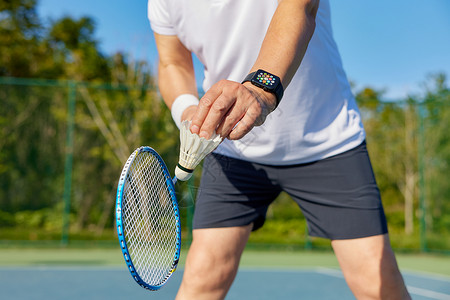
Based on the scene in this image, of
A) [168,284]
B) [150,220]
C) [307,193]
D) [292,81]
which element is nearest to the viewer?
[150,220]

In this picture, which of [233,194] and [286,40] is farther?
[233,194]

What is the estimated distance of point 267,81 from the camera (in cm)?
131

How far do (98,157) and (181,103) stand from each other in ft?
24.6

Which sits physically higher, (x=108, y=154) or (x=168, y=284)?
(x=168, y=284)

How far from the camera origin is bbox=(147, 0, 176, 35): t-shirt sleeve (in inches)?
83.9

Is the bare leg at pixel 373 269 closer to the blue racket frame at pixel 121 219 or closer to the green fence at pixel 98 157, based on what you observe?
the blue racket frame at pixel 121 219

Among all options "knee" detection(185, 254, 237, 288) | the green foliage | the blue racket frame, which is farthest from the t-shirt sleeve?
the green foliage

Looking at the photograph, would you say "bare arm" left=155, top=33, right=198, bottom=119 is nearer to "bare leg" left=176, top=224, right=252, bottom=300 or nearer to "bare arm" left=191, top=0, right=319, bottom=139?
"bare leg" left=176, top=224, right=252, bottom=300

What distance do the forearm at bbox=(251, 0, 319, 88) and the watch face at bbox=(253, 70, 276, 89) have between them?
0.06 feet

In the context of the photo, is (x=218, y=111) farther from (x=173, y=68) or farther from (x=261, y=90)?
(x=173, y=68)

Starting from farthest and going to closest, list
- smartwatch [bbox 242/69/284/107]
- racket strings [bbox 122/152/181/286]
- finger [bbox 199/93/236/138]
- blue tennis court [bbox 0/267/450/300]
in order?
blue tennis court [bbox 0/267/450/300]
racket strings [bbox 122/152/181/286]
smartwatch [bbox 242/69/284/107]
finger [bbox 199/93/236/138]

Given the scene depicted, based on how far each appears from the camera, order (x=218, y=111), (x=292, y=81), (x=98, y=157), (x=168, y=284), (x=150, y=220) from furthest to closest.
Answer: (x=98, y=157)
(x=168, y=284)
(x=292, y=81)
(x=150, y=220)
(x=218, y=111)

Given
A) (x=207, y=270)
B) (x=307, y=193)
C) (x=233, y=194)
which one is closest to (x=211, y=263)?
(x=207, y=270)

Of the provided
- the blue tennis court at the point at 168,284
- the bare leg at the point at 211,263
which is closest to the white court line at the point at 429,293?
the blue tennis court at the point at 168,284
